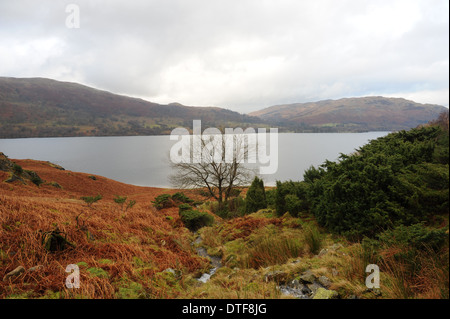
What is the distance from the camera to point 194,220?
9.70m

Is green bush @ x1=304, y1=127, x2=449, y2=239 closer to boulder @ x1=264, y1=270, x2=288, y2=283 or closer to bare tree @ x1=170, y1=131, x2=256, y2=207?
boulder @ x1=264, y1=270, x2=288, y2=283

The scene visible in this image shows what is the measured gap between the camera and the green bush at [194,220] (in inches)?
375

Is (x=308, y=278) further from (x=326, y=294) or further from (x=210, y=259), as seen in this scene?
(x=210, y=259)

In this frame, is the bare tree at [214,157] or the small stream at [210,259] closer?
the small stream at [210,259]

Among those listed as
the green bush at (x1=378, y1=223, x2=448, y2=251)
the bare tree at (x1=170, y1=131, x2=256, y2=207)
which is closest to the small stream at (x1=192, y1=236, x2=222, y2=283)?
the green bush at (x1=378, y1=223, x2=448, y2=251)

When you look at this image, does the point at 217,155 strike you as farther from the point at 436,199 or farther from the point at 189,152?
the point at 436,199

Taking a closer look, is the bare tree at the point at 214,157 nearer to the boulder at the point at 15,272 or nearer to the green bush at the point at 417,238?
the boulder at the point at 15,272

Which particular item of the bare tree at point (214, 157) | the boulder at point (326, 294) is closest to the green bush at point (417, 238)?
the boulder at point (326, 294)

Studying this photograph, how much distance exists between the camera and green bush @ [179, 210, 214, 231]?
31.3ft
